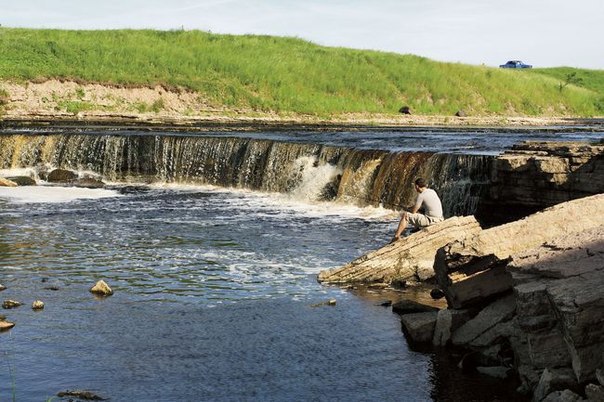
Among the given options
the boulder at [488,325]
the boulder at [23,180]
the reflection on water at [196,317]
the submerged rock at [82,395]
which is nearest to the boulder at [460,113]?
the boulder at [23,180]

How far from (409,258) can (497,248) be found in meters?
4.46

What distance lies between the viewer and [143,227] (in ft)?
88.1

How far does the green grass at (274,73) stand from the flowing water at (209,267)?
93.4ft

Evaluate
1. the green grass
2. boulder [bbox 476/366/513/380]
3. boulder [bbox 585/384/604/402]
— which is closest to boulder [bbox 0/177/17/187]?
the green grass

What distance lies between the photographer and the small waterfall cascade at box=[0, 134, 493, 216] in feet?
100

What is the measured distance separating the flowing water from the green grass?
28.5 meters

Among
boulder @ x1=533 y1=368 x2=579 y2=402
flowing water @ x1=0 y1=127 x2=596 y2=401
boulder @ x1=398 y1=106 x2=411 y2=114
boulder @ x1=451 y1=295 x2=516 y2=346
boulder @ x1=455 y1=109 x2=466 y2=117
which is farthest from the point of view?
boulder @ x1=455 y1=109 x2=466 y2=117

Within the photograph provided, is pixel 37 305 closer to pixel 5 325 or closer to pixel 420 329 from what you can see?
pixel 5 325

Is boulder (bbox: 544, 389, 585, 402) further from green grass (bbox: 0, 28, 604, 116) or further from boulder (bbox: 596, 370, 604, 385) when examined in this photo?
green grass (bbox: 0, 28, 604, 116)

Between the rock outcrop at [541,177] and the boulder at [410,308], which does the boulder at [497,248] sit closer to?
the boulder at [410,308]

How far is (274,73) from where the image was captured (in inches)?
3135

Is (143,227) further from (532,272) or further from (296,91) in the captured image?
(296,91)

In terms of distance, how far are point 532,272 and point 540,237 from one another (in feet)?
6.41

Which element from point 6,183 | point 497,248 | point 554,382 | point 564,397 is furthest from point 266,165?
point 564,397
